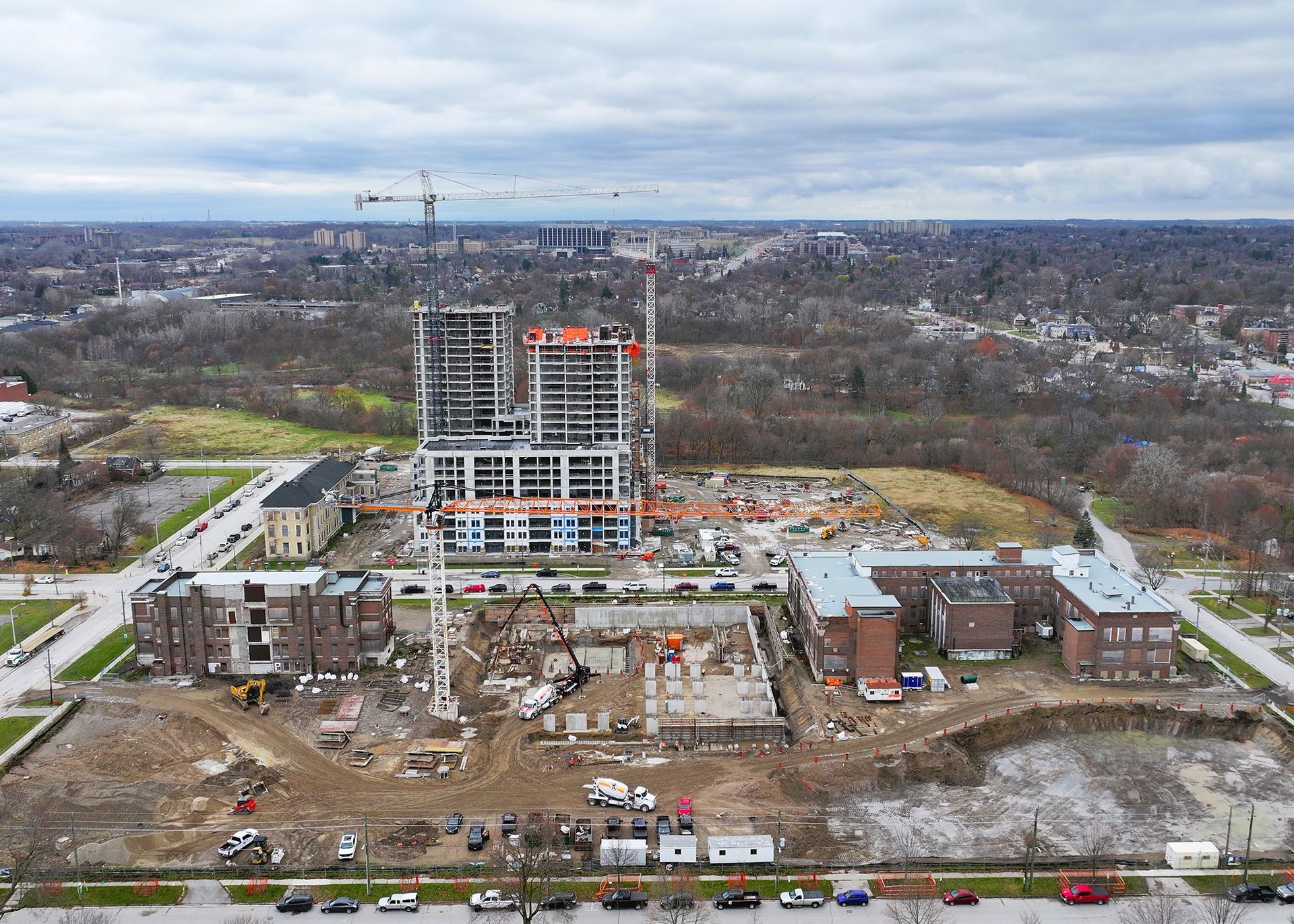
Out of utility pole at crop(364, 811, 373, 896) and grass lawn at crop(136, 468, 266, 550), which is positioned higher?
grass lawn at crop(136, 468, 266, 550)

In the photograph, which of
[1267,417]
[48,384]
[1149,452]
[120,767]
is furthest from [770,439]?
[48,384]

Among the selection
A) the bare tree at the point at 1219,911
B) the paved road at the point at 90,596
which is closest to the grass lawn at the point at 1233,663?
the bare tree at the point at 1219,911

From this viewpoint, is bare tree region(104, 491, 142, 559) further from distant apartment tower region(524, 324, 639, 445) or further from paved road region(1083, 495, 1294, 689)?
paved road region(1083, 495, 1294, 689)

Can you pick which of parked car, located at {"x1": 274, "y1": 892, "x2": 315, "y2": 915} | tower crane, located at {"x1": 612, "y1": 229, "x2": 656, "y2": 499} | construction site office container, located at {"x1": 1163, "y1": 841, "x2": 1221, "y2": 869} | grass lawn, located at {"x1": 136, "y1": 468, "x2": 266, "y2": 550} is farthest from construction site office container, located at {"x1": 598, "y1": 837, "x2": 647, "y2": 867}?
grass lawn, located at {"x1": 136, "y1": 468, "x2": 266, "y2": 550}

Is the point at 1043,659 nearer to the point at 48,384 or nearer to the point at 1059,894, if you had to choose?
the point at 1059,894

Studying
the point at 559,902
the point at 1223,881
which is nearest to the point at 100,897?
the point at 559,902

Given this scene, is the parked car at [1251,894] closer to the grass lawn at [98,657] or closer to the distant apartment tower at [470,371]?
the grass lawn at [98,657]
